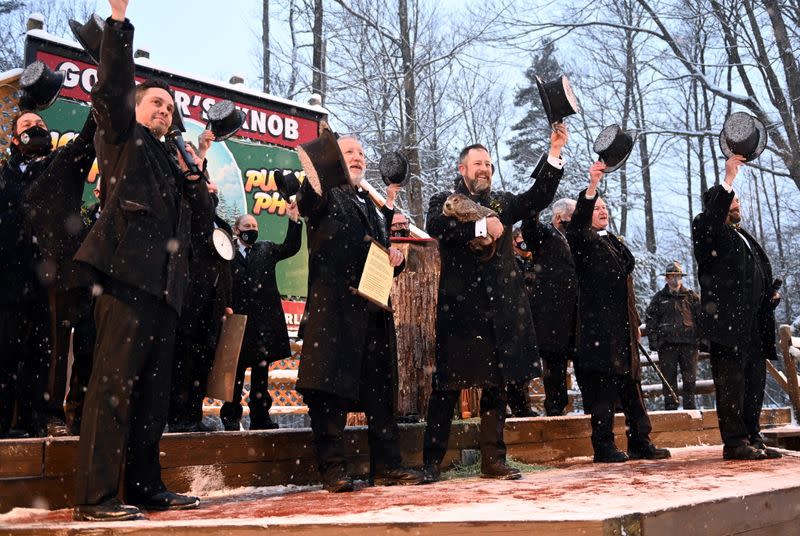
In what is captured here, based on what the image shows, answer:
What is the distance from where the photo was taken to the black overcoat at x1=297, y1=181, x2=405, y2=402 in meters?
4.32

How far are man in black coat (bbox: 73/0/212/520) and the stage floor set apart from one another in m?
0.25

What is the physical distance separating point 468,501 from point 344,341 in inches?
A: 49.6

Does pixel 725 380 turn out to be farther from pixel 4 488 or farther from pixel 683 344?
pixel 683 344

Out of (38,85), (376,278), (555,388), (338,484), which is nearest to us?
(338,484)

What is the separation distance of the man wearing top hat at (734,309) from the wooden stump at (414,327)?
6.20ft

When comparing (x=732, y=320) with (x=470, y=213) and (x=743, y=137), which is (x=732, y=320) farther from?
(x=470, y=213)

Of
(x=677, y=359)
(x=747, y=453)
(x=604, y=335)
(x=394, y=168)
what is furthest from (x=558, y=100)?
(x=677, y=359)

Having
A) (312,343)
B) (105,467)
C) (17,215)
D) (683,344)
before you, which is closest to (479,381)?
(312,343)

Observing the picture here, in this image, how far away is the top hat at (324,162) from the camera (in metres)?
4.34

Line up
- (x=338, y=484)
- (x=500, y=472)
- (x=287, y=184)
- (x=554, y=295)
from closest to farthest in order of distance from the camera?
(x=338, y=484) → (x=500, y=472) → (x=287, y=184) → (x=554, y=295)

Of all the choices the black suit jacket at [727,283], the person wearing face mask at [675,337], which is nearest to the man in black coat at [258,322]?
the black suit jacket at [727,283]

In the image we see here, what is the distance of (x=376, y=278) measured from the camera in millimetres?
4500

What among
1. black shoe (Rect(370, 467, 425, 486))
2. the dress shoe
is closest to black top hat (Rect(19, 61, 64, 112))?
black shoe (Rect(370, 467, 425, 486))

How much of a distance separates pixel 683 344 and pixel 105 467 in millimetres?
9731
